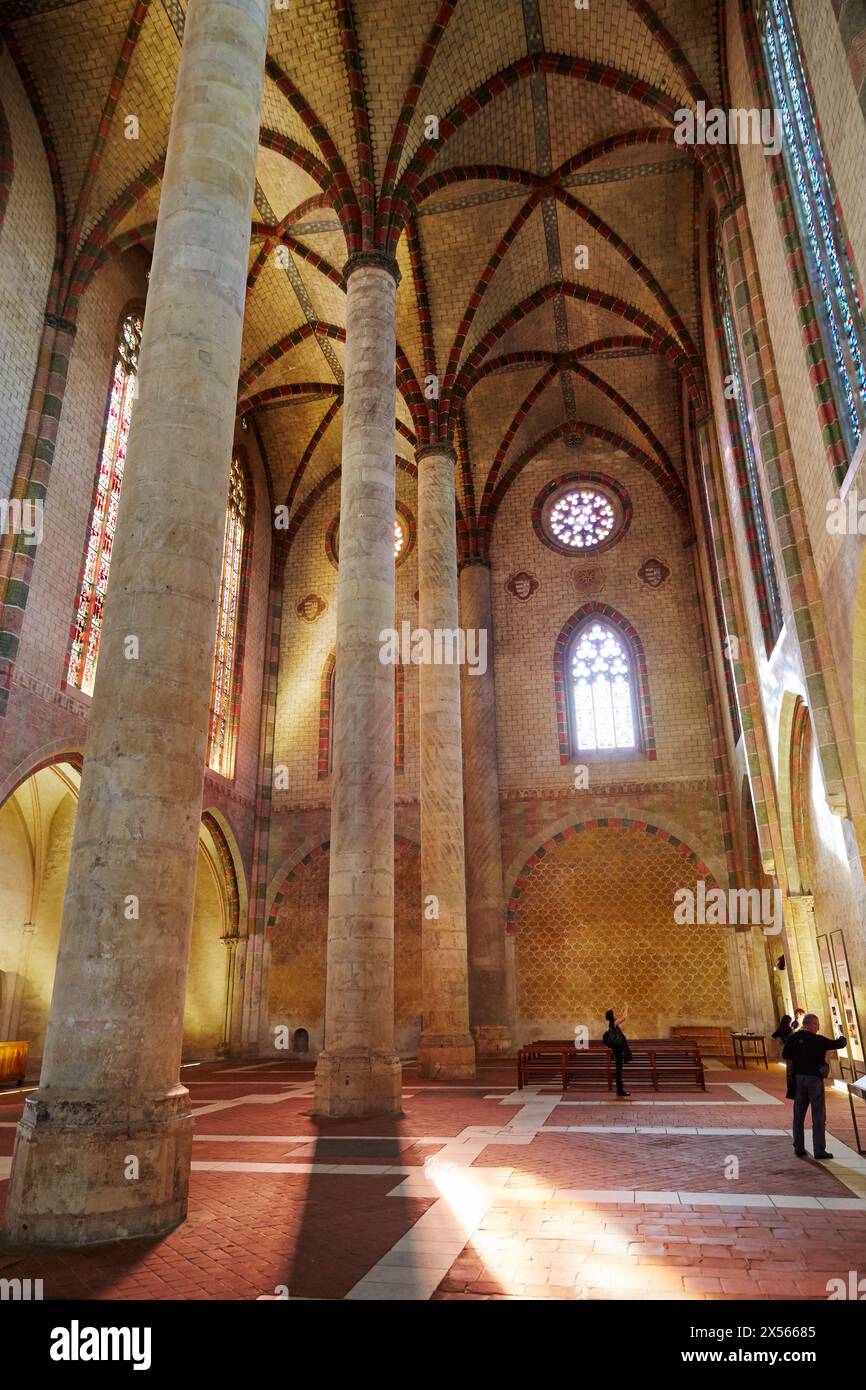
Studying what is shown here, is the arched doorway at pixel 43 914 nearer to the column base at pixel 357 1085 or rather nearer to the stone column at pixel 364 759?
the stone column at pixel 364 759

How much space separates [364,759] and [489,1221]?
605 cm

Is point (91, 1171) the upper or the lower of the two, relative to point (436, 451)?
lower

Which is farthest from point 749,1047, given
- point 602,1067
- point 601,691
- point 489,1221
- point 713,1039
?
point 489,1221

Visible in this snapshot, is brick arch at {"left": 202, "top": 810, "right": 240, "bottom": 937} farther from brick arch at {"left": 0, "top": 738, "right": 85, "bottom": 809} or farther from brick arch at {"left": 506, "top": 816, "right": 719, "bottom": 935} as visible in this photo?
brick arch at {"left": 506, "top": 816, "right": 719, "bottom": 935}

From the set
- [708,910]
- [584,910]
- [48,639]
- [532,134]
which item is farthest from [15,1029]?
[532,134]

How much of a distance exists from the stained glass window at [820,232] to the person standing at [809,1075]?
5703mm

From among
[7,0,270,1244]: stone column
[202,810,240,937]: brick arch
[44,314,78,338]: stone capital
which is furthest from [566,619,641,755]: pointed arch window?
[7,0,270,1244]: stone column

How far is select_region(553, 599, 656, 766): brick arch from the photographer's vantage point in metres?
20.3

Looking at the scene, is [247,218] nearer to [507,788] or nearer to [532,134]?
[532,134]

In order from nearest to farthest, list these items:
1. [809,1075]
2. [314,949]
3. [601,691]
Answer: [809,1075] → [314,949] → [601,691]

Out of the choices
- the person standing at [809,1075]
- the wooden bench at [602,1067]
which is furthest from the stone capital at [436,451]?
the person standing at [809,1075]

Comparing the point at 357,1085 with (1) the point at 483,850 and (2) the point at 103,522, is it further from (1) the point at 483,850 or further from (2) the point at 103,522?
(2) the point at 103,522

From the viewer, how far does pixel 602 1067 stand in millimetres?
12797

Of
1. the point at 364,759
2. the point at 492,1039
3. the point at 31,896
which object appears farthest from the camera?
the point at 31,896
